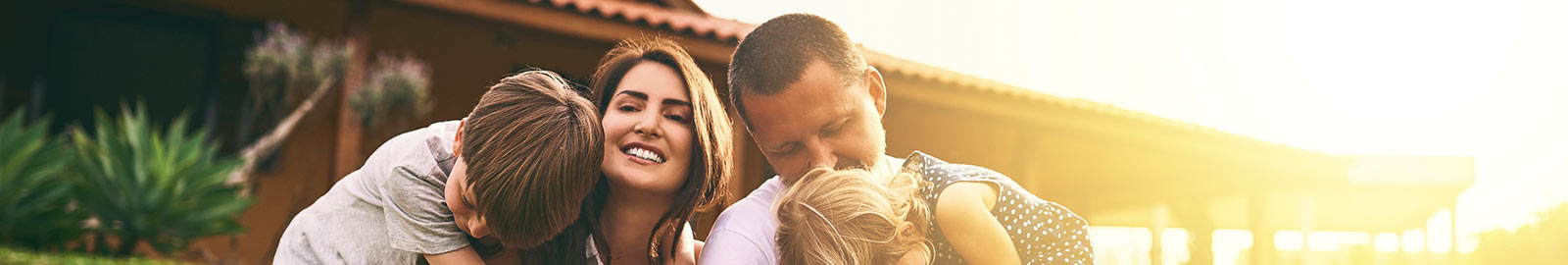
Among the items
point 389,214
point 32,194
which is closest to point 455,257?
point 389,214

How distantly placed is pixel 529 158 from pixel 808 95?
17.6 inches

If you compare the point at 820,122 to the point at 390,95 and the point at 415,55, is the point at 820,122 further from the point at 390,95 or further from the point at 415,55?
the point at 415,55

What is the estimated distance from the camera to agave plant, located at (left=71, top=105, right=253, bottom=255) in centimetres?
633

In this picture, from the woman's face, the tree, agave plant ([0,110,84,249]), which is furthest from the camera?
the tree

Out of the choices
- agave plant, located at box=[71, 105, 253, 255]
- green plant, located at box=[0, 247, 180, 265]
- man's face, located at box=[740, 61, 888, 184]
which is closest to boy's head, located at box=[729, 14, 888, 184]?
man's face, located at box=[740, 61, 888, 184]

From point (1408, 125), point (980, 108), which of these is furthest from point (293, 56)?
point (1408, 125)

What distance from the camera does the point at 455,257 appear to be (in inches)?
71.4

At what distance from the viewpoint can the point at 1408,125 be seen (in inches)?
137

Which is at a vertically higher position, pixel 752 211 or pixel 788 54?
pixel 788 54

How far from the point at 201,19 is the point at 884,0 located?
20.8ft

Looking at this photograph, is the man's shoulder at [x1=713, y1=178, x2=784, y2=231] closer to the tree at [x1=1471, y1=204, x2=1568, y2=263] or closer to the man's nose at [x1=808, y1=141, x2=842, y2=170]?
the man's nose at [x1=808, y1=141, x2=842, y2=170]

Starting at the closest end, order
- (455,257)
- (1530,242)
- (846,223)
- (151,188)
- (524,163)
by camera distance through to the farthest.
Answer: (524,163), (846,223), (455,257), (151,188), (1530,242)

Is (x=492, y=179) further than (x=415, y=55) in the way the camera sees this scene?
No

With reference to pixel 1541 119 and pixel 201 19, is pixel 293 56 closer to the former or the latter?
pixel 201 19
